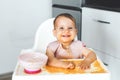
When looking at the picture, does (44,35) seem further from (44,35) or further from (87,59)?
(87,59)

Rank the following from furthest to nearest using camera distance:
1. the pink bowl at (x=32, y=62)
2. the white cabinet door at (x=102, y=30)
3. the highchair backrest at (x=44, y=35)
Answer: the white cabinet door at (x=102, y=30) → the highchair backrest at (x=44, y=35) → the pink bowl at (x=32, y=62)

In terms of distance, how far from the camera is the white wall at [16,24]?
174 cm

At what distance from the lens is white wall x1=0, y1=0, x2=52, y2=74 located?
174 cm

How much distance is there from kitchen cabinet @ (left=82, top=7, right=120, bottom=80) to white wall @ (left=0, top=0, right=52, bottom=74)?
0.48 meters

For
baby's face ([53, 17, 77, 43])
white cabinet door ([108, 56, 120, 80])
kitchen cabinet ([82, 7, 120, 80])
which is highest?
baby's face ([53, 17, 77, 43])

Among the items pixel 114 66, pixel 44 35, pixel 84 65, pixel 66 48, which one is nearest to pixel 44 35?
pixel 44 35

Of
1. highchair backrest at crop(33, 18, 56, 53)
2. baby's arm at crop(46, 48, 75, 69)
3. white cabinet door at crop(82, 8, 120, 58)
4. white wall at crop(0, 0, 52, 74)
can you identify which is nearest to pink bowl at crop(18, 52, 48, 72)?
baby's arm at crop(46, 48, 75, 69)

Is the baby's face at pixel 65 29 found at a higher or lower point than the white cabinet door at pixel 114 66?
higher

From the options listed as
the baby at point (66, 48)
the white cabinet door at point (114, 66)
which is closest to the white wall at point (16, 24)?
the white cabinet door at point (114, 66)

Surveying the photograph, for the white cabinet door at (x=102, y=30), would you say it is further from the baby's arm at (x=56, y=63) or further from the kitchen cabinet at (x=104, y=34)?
the baby's arm at (x=56, y=63)

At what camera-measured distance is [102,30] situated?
148 cm

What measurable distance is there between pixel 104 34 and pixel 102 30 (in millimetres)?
31

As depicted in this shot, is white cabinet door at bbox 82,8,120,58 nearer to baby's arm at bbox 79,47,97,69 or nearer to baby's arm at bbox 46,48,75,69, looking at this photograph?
baby's arm at bbox 79,47,97,69

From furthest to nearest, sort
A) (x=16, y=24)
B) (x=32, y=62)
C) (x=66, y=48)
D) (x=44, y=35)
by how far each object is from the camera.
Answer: (x=16, y=24)
(x=44, y=35)
(x=66, y=48)
(x=32, y=62)
